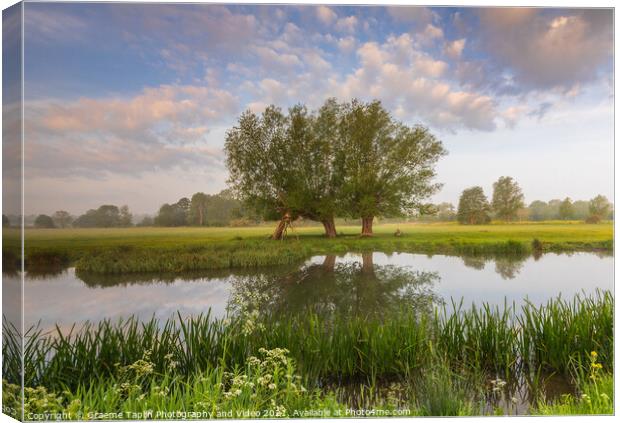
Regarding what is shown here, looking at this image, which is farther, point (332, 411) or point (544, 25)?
point (544, 25)

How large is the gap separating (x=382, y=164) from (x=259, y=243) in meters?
1.58

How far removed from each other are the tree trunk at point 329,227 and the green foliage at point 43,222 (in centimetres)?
268

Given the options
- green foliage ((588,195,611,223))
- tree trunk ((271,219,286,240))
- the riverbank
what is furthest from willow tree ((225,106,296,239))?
green foliage ((588,195,611,223))

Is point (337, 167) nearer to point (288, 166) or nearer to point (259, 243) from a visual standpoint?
point (288, 166)

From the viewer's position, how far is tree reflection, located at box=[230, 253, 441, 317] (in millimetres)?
5225

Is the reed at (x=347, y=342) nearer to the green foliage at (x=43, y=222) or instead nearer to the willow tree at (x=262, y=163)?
the green foliage at (x=43, y=222)

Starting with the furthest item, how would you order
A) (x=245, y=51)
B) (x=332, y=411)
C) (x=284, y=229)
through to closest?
(x=284, y=229) → (x=245, y=51) → (x=332, y=411)

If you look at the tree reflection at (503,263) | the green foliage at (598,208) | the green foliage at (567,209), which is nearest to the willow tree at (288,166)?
the tree reflection at (503,263)

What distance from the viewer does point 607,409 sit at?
192 inches

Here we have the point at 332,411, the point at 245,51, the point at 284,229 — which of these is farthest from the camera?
the point at 284,229

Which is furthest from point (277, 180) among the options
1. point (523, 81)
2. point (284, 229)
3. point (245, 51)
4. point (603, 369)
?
point (603, 369)

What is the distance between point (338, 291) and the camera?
532cm

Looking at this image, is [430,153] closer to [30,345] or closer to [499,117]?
[499,117]

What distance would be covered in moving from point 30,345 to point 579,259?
18.1ft
